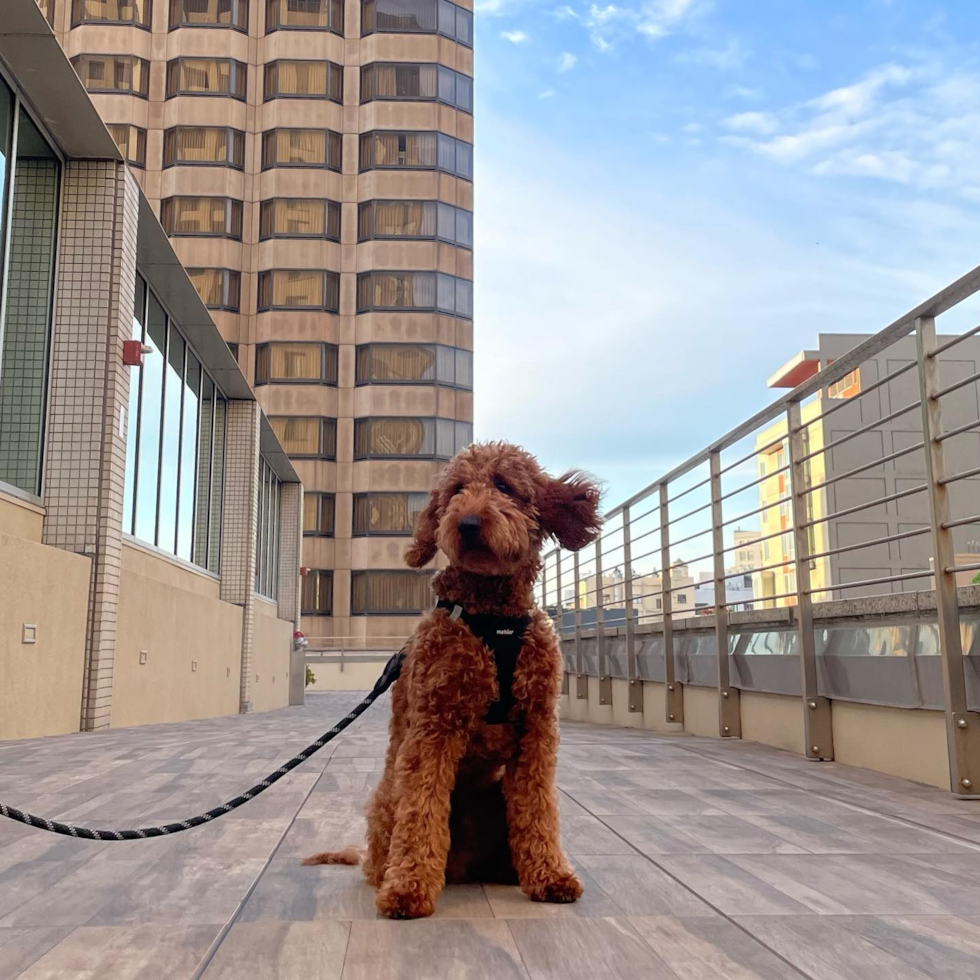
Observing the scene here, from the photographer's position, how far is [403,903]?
1.83m

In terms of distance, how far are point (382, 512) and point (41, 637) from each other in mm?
23047

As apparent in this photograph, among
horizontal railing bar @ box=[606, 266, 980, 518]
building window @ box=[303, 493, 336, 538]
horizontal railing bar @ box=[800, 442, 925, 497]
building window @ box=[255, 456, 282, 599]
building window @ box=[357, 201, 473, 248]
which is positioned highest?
building window @ box=[357, 201, 473, 248]

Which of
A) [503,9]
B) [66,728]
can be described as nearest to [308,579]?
[503,9]

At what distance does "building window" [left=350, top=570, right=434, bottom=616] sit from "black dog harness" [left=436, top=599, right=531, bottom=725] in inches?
1066

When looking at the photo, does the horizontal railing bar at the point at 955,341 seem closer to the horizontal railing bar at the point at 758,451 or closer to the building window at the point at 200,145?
the horizontal railing bar at the point at 758,451

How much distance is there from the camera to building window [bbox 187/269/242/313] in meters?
29.7

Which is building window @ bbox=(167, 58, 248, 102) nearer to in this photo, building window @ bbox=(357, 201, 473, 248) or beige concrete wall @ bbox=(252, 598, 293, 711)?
building window @ bbox=(357, 201, 473, 248)

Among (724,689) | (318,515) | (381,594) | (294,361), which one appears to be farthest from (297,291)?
(724,689)

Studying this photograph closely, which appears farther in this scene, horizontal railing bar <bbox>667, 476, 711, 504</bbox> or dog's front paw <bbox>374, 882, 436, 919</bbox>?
horizontal railing bar <bbox>667, 476, 711, 504</bbox>

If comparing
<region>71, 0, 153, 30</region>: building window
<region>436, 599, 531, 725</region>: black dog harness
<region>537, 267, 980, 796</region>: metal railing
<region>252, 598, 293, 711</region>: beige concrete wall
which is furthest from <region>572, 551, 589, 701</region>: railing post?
<region>71, 0, 153, 30</region>: building window

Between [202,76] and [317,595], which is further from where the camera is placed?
[202,76]

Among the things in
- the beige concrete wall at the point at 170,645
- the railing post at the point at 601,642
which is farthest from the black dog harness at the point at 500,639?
the beige concrete wall at the point at 170,645

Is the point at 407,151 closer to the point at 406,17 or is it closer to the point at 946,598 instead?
the point at 406,17

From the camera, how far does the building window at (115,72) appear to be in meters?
29.7
